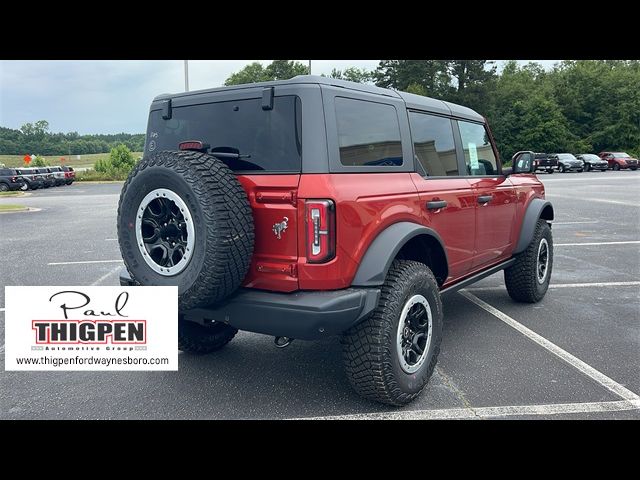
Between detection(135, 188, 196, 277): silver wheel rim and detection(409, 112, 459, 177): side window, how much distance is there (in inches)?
72.0

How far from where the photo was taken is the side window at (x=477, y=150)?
474 cm

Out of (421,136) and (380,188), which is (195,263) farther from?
(421,136)

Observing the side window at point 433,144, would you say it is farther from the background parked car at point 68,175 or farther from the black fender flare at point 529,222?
the background parked car at point 68,175

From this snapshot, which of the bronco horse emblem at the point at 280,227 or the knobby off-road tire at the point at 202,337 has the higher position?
the bronco horse emblem at the point at 280,227

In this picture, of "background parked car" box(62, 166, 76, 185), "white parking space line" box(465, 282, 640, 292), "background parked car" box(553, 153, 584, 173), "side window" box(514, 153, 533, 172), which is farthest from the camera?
"background parked car" box(553, 153, 584, 173)

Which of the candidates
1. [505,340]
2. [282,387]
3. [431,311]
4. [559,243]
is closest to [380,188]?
[431,311]

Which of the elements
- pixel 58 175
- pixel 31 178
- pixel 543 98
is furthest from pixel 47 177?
pixel 543 98

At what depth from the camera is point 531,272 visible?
5.53 meters

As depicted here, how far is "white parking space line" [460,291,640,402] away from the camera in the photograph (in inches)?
140

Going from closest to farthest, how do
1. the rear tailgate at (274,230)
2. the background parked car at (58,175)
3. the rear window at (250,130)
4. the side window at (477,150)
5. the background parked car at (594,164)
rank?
the rear tailgate at (274,230) < the rear window at (250,130) < the side window at (477,150) < the background parked car at (58,175) < the background parked car at (594,164)

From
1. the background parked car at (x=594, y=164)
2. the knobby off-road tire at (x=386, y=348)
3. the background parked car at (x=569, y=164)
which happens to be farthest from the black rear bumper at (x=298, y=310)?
the background parked car at (x=594, y=164)

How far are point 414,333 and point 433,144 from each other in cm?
159

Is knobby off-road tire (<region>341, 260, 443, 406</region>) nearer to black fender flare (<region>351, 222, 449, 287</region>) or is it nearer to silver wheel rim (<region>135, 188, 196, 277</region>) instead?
black fender flare (<region>351, 222, 449, 287</region>)

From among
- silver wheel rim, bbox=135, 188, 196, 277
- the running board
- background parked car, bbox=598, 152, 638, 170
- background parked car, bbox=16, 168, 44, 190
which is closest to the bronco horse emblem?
silver wheel rim, bbox=135, 188, 196, 277
